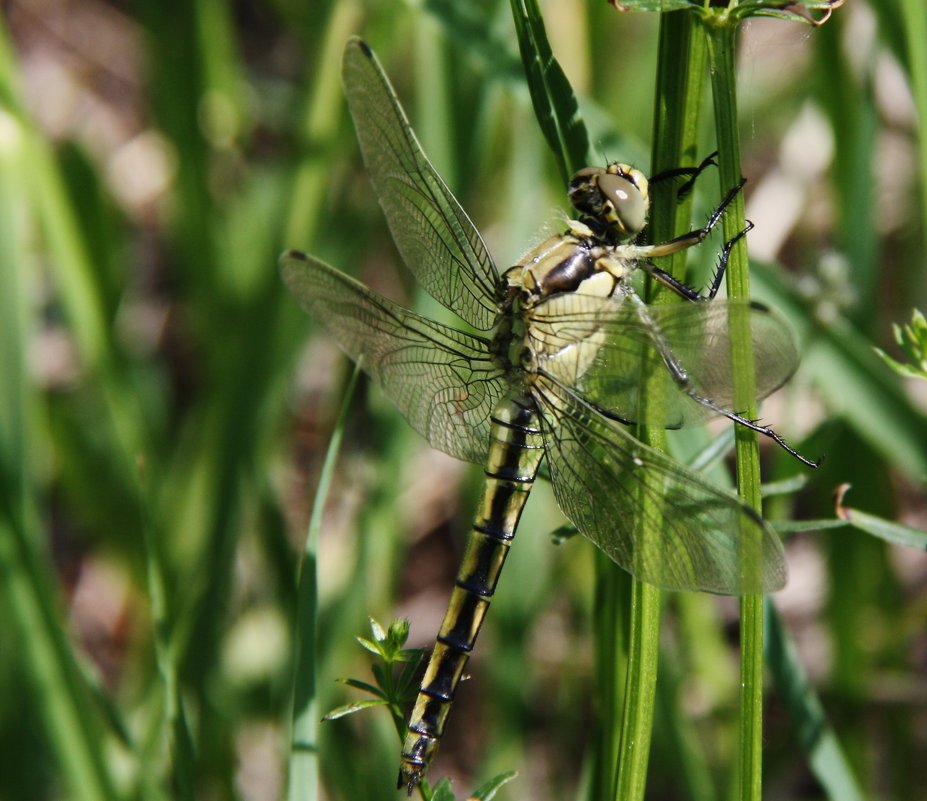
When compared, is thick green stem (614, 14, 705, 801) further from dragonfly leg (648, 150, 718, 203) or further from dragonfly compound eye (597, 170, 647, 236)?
dragonfly compound eye (597, 170, 647, 236)

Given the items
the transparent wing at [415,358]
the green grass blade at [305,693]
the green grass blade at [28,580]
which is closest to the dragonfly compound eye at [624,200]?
the transparent wing at [415,358]

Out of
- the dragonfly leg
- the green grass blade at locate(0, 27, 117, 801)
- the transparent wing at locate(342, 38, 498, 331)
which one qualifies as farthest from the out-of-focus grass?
the dragonfly leg

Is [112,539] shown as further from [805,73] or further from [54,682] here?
[805,73]

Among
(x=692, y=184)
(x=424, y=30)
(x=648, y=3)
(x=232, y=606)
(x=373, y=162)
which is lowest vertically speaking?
(x=232, y=606)

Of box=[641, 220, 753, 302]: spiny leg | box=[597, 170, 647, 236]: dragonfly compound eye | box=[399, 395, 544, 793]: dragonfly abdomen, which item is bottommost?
box=[399, 395, 544, 793]: dragonfly abdomen

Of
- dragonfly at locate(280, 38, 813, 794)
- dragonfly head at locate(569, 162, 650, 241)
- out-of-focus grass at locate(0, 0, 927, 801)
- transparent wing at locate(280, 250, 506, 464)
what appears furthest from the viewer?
out-of-focus grass at locate(0, 0, 927, 801)

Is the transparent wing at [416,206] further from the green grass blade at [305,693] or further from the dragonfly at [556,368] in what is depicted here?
the green grass blade at [305,693]

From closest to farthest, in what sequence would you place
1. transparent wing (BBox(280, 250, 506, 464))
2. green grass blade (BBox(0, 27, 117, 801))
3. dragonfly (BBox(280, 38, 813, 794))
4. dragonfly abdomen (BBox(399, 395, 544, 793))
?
dragonfly (BBox(280, 38, 813, 794)) → dragonfly abdomen (BBox(399, 395, 544, 793)) → transparent wing (BBox(280, 250, 506, 464)) → green grass blade (BBox(0, 27, 117, 801))

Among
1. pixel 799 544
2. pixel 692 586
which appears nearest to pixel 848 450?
pixel 799 544
